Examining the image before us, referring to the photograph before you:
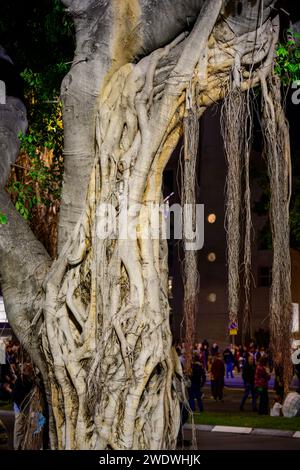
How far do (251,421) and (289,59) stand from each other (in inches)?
462

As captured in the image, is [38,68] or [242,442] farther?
[242,442]

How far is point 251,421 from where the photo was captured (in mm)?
19578

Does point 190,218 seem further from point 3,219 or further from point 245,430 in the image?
point 245,430

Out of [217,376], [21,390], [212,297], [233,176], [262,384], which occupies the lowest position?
[217,376]

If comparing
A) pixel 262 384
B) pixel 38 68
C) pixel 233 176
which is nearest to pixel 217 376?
pixel 262 384

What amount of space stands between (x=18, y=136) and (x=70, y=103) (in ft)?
4.58

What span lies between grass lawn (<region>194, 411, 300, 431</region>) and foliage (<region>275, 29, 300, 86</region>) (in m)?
9.81

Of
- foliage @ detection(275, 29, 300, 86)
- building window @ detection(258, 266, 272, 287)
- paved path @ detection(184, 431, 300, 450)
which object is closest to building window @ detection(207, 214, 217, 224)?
building window @ detection(258, 266, 272, 287)

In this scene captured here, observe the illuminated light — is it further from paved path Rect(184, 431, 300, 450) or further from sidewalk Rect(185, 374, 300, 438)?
paved path Rect(184, 431, 300, 450)

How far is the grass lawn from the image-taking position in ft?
61.3

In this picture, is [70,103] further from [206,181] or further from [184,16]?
[206,181]

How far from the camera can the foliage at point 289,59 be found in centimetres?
851

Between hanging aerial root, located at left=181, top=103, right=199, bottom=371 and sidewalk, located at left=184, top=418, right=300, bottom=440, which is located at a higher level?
hanging aerial root, located at left=181, top=103, right=199, bottom=371
